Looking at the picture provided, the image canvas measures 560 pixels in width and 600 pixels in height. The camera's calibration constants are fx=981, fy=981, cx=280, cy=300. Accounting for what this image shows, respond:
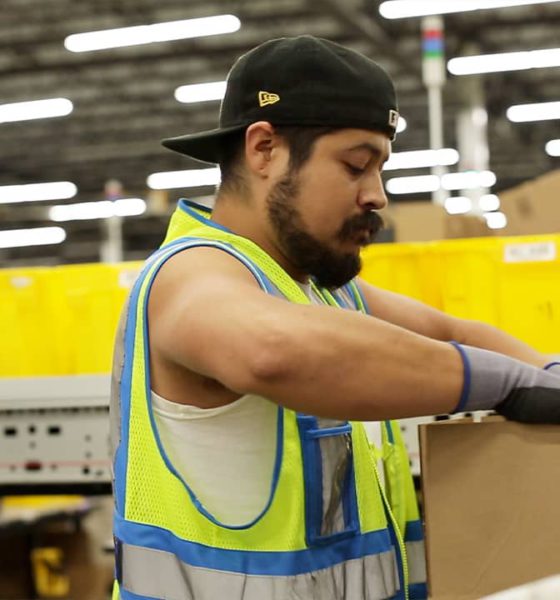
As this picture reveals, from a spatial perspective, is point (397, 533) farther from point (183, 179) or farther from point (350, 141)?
point (183, 179)

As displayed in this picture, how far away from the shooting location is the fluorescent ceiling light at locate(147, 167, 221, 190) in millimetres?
16297

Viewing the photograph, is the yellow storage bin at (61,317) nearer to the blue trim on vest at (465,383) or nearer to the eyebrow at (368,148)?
the eyebrow at (368,148)

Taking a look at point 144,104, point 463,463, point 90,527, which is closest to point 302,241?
point 463,463

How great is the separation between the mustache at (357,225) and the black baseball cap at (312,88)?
142 millimetres

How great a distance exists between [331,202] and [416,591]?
751 millimetres

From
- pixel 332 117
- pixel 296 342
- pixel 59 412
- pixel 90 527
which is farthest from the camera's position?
pixel 90 527

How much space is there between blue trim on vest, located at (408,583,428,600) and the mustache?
2.19ft

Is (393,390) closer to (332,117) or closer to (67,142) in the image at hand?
(332,117)

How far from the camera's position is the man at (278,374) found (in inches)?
51.7

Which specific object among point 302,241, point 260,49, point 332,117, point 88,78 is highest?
point 88,78

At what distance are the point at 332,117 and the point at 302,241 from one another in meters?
0.21

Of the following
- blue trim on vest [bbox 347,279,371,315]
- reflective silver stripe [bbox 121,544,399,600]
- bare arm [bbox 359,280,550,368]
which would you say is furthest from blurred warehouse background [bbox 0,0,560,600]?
reflective silver stripe [bbox 121,544,399,600]

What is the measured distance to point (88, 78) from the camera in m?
13.0

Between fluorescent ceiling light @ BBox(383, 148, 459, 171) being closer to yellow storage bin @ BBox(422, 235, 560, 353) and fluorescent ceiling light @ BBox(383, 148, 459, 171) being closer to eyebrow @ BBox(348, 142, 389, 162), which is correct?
yellow storage bin @ BBox(422, 235, 560, 353)
